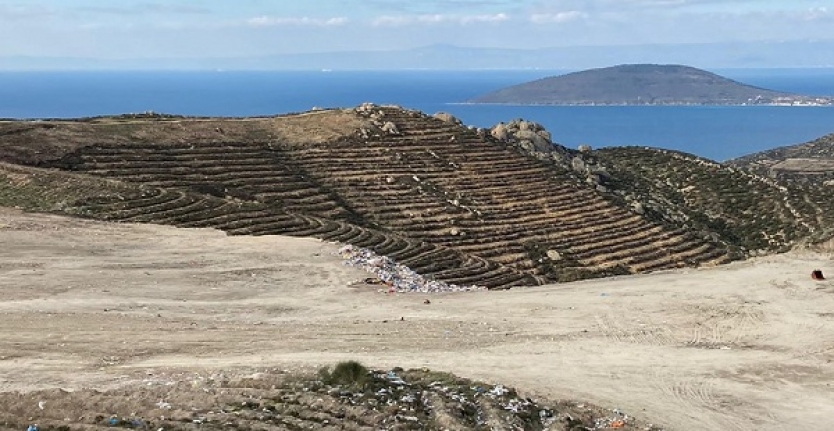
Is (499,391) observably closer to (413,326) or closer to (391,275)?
(413,326)

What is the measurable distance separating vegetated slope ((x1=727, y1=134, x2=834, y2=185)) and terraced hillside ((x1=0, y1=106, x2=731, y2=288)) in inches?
2230

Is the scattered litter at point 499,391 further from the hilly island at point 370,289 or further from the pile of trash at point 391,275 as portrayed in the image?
the pile of trash at point 391,275

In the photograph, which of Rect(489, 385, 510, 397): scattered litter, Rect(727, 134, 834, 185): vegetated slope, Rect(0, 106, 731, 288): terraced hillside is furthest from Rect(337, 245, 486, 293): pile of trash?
Rect(727, 134, 834, 185): vegetated slope

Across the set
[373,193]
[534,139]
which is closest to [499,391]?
[373,193]

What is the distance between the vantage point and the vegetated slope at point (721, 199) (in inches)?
1982

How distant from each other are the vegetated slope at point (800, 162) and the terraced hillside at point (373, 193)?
2230 inches

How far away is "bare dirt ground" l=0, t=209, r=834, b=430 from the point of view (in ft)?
48.4

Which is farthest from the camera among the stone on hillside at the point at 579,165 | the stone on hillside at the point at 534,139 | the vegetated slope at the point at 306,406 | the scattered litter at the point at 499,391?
the stone on hillside at the point at 534,139

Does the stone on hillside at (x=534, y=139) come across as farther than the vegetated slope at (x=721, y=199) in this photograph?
Yes

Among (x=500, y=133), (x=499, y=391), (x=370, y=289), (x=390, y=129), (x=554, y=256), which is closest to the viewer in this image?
(x=499, y=391)

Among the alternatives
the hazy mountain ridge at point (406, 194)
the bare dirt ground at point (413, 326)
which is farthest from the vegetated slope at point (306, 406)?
the hazy mountain ridge at point (406, 194)

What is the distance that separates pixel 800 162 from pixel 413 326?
12096 cm

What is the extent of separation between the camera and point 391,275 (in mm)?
25281

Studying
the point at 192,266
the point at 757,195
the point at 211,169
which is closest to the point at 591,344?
the point at 192,266
